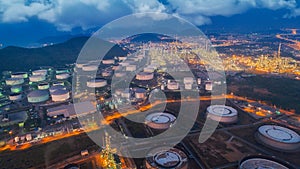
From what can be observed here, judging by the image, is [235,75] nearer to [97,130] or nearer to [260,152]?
[260,152]

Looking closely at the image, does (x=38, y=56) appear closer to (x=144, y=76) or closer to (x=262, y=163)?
(x=144, y=76)

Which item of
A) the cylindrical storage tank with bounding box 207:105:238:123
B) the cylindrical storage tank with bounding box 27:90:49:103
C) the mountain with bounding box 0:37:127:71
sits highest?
the mountain with bounding box 0:37:127:71

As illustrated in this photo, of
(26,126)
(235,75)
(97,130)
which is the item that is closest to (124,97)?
(97,130)

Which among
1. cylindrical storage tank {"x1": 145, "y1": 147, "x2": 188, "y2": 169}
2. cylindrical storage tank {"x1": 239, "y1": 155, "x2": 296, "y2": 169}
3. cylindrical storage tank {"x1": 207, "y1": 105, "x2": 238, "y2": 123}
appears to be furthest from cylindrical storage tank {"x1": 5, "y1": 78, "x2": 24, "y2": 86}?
cylindrical storage tank {"x1": 239, "y1": 155, "x2": 296, "y2": 169}

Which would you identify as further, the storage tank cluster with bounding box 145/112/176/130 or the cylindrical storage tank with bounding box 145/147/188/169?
the storage tank cluster with bounding box 145/112/176/130

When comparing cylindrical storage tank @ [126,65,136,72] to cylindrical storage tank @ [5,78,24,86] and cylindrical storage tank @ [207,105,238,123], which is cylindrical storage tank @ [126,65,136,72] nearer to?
cylindrical storage tank @ [5,78,24,86]
